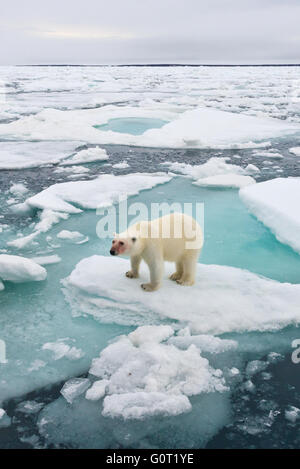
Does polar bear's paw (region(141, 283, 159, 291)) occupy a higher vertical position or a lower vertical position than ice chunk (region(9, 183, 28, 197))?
lower

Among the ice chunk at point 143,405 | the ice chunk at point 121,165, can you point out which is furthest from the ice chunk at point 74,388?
the ice chunk at point 121,165

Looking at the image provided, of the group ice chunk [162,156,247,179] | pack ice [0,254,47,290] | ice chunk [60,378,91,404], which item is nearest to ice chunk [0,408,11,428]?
ice chunk [60,378,91,404]

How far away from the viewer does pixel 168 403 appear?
6.85 feet

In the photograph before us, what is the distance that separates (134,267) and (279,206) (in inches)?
95.1

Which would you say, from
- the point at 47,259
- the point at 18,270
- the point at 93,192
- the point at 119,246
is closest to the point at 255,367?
the point at 119,246

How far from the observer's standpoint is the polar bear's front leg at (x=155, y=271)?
→ 2978mm

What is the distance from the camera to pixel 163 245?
3.02m

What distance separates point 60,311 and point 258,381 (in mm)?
1459

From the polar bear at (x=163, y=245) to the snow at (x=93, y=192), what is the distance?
2.35m

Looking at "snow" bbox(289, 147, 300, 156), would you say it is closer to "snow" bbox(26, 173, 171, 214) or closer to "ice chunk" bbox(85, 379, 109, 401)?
"snow" bbox(26, 173, 171, 214)

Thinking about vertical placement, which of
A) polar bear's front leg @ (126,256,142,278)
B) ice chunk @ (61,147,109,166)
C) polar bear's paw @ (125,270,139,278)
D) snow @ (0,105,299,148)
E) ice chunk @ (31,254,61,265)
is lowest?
ice chunk @ (31,254,61,265)

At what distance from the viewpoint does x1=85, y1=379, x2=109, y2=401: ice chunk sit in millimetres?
2160

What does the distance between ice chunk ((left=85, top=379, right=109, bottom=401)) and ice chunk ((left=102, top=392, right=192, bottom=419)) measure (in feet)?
0.19

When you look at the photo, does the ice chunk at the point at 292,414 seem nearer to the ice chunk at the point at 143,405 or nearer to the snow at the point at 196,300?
the ice chunk at the point at 143,405
